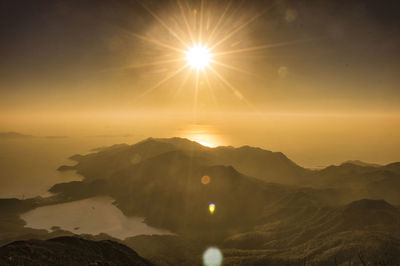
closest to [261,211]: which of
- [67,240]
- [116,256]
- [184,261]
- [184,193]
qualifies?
[184,193]

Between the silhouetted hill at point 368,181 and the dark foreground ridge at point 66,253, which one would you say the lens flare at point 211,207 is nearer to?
the dark foreground ridge at point 66,253

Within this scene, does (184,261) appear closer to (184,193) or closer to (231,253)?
(231,253)

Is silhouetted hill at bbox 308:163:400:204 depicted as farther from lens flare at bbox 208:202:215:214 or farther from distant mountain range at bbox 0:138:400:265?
lens flare at bbox 208:202:215:214

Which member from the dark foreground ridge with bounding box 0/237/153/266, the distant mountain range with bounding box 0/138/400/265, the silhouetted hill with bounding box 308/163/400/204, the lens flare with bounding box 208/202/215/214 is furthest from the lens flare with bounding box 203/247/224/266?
the silhouetted hill with bounding box 308/163/400/204

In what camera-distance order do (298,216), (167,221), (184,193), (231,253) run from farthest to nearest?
(184,193), (167,221), (298,216), (231,253)

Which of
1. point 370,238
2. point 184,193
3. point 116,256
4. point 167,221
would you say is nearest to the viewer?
point 116,256

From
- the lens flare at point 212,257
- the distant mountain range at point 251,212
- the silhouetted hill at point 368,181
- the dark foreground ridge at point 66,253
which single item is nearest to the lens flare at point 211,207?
the distant mountain range at point 251,212

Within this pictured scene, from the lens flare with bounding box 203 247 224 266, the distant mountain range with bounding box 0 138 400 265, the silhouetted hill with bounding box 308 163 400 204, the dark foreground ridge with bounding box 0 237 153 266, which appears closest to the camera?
the dark foreground ridge with bounding box 0 237 153 266
